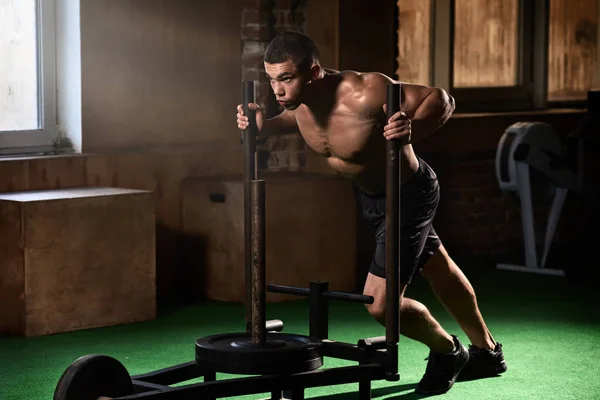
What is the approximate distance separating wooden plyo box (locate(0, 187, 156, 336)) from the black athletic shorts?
6.16 feet

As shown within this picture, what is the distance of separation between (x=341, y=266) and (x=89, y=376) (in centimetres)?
339

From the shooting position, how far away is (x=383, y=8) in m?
8.05

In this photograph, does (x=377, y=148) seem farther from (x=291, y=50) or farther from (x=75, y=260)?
(x=75, y=260)

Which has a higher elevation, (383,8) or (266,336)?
(383,8)

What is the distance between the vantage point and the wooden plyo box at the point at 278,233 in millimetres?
7055

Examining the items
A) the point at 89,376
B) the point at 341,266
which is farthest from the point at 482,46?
the point at 89,376

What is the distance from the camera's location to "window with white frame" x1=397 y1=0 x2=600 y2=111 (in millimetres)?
8695

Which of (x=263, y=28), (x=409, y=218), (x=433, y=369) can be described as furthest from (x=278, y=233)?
(x=409, y=218)

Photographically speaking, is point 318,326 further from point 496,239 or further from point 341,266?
point 496,239

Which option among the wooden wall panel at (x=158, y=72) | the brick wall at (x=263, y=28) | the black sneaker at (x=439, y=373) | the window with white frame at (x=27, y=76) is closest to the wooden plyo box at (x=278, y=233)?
the wooden wall panel at (x=158, y=72)

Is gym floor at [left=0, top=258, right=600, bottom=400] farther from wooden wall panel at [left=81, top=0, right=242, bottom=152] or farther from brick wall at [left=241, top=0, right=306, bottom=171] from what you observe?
brick wall at [left=241, top=0, right=306, bottom=171]

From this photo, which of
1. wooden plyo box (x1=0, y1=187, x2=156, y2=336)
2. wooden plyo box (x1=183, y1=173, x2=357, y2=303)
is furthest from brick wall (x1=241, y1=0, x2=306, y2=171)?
wooden plyo box (x1=0, y1=187, x2=156, y2=336)

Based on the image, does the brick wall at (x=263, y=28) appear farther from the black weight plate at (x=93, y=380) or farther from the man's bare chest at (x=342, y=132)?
the black weight plate at (x=93, y=380)

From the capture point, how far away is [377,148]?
480 cm
